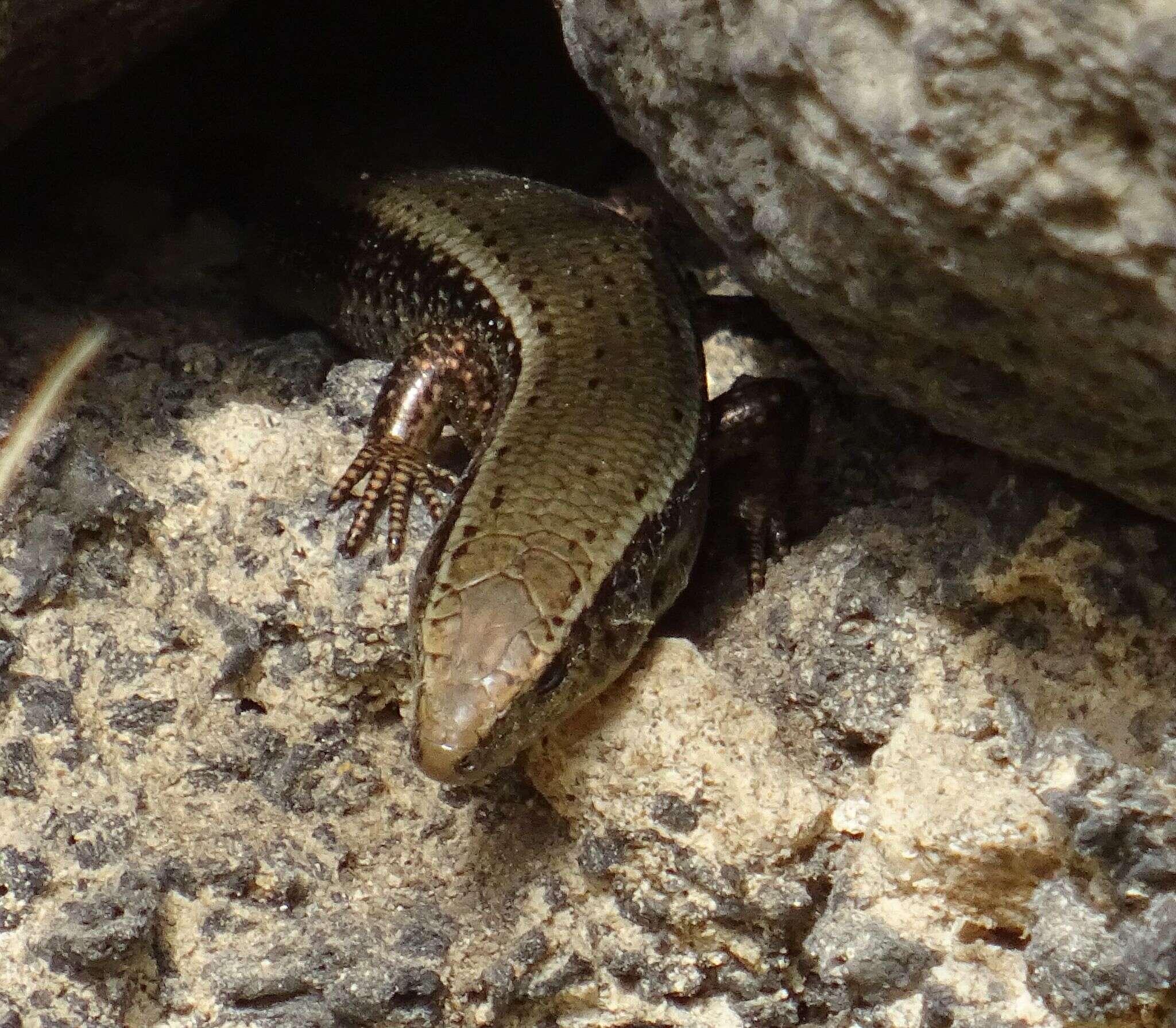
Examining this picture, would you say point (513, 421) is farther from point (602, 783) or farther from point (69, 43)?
point (69, 43)

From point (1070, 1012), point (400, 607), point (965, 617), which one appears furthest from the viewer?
point (400, 607)

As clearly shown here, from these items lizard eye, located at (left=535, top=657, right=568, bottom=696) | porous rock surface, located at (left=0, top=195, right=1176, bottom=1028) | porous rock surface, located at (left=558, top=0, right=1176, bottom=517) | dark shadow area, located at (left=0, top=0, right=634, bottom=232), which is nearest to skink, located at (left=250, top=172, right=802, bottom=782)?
lizard eye, located at (left=535, top=657, right=568, bottom=696)

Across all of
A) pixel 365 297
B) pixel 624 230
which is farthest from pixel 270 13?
pixel 624 230

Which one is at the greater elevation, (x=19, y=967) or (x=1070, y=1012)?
(x=1070, y=1012)

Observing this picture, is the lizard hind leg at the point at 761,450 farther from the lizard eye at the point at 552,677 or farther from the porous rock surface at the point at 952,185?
the lizard eye at the point at 552,677

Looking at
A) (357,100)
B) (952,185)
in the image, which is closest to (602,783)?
(952,185)

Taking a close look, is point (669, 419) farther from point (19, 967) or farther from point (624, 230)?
point (19, 967)

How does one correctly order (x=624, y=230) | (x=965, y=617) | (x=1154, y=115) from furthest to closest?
(x=624, y=230)
(x=965, y=617)
(x=1154, y=115)

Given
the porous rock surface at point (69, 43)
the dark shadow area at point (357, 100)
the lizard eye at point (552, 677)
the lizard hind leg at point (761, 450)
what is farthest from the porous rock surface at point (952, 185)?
the dark shadow area at point (357, 100)
